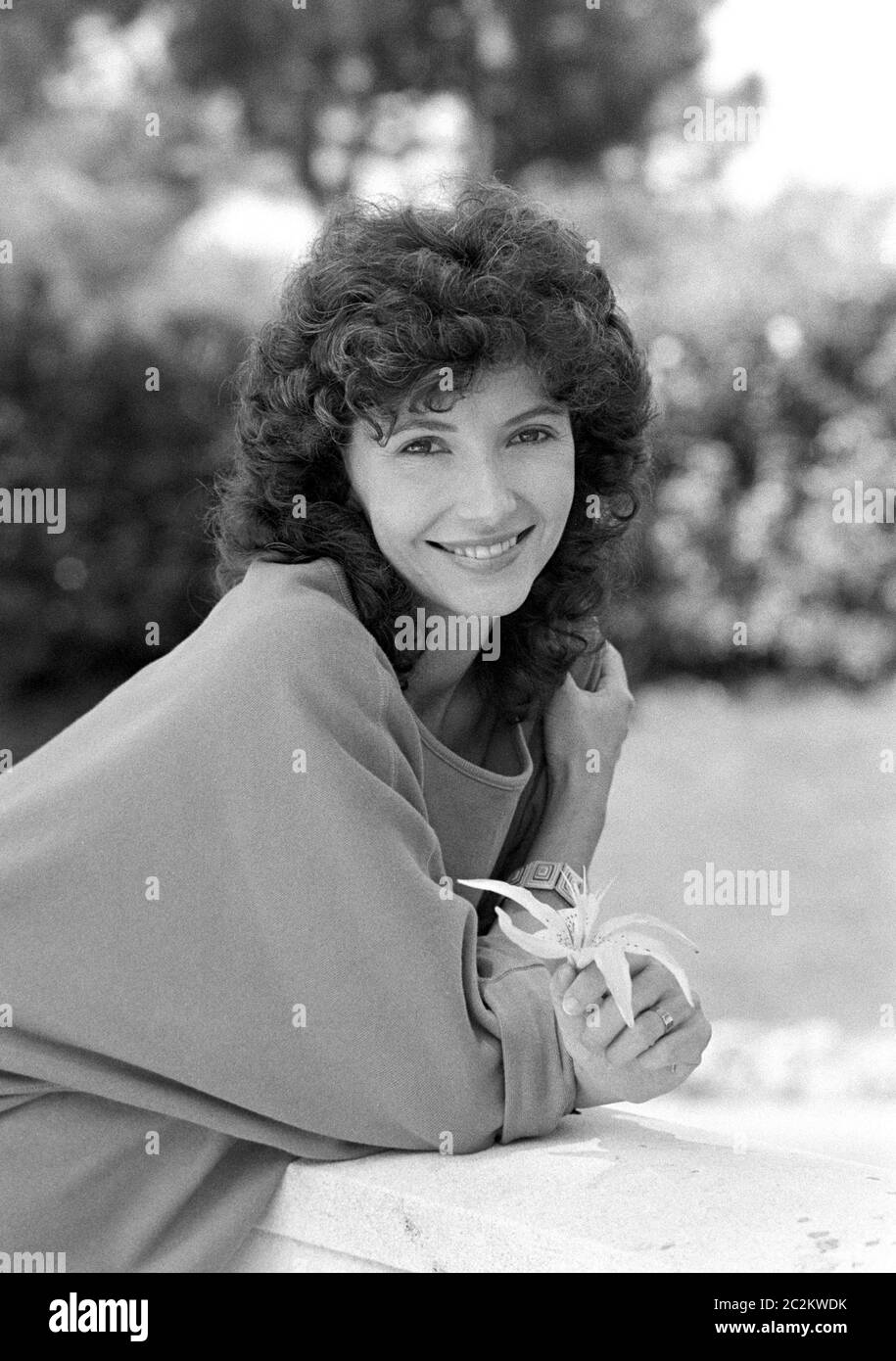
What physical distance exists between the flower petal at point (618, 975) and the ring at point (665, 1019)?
0.05 meters

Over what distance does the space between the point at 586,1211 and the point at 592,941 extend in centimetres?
25

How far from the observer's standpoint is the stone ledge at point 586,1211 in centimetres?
139

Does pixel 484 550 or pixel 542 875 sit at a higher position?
pixel 484 550

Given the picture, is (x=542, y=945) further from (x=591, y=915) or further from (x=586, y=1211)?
(x=586, y=1211)

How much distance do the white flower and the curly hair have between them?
412mm

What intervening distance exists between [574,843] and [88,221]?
6367 mm

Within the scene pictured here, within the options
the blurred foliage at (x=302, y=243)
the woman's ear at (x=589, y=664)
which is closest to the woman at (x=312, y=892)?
the woman's ear at (x=589, y=664)

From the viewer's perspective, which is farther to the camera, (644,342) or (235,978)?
(644,342)

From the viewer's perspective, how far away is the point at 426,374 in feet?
5.77

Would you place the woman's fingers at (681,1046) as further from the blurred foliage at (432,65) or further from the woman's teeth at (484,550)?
the blurred foliage at (432,65)

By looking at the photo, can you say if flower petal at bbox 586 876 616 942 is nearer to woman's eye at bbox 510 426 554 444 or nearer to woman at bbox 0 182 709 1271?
woman at bbox 0 182 709 1271

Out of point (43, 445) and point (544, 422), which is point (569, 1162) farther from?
point (43, 445)

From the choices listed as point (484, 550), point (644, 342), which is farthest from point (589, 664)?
point (644, 342)

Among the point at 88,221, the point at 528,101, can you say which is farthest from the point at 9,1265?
the point at 528,101
